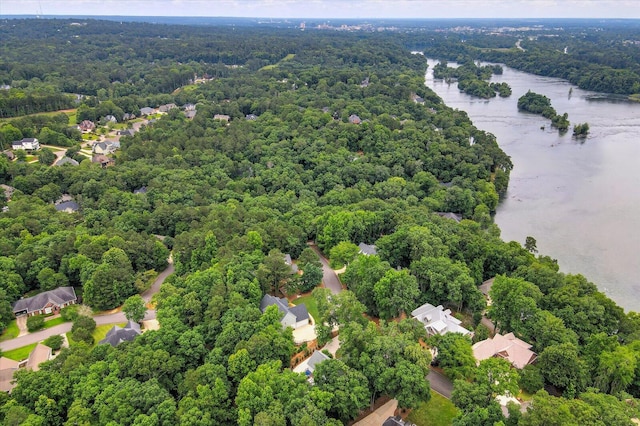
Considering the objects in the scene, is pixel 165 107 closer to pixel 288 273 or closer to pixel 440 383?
pixel 288 273

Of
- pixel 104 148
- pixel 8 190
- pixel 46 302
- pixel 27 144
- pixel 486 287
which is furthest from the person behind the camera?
pixel 104 148

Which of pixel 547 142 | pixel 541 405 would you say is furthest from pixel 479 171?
pixel 541 405

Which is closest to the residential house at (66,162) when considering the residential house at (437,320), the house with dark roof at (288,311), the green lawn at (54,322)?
the green lawn at (54,322)

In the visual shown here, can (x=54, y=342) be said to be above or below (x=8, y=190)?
below

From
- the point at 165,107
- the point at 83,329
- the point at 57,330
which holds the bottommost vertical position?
the point at 57,330

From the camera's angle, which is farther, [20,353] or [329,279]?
[329,279]

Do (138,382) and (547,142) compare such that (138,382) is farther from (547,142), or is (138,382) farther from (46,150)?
(547,142)

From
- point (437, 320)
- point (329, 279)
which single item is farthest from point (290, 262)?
point (437, 320)
